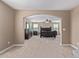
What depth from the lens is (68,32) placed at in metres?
9.78

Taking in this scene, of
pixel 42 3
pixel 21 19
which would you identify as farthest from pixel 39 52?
pixel 21 19

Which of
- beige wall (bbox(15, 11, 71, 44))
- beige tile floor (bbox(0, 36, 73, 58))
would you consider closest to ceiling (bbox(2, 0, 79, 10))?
beige wall (bbox(15, 11, 71, 44))

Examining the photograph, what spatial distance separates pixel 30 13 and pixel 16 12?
0.95 m

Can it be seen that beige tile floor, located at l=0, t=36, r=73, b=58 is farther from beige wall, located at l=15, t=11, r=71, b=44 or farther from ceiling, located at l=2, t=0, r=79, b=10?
ceiling, located at l=2, t=0, r=79, b=10

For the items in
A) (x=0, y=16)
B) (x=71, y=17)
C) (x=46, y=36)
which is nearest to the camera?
(x=0, y=16)

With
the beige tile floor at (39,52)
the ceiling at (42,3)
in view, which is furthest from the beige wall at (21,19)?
the ceiling at (42,3)

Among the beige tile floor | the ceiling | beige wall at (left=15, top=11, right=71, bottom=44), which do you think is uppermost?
the ceiling

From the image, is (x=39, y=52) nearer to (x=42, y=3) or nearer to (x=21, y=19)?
(x=42, y=3)

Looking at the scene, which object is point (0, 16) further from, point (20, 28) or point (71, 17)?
point (71, 17)

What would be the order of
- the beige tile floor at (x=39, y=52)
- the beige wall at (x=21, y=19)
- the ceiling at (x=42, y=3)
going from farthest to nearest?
the beige wall at (x=21, y=19) → the ceiling at (x=42, y=3) → the beige tile floor at (x=39, y=52)

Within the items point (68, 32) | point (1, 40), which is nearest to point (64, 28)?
point (68, 32)

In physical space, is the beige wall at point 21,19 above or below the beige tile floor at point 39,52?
above

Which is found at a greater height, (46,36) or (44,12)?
(44,12)

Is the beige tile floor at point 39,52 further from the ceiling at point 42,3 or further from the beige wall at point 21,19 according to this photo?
the ceiling at point 42,3
